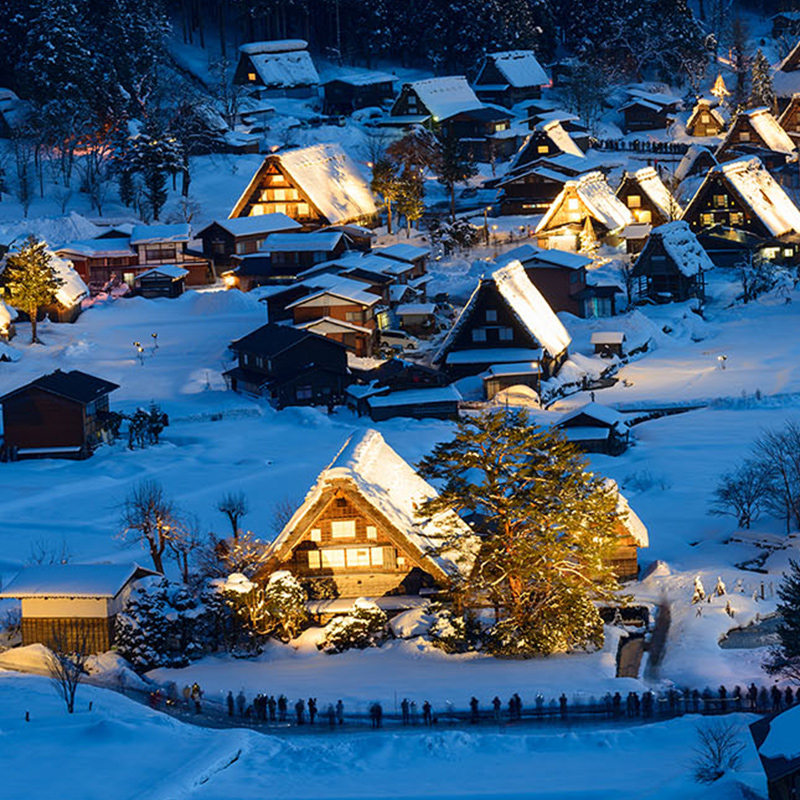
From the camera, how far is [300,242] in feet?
224

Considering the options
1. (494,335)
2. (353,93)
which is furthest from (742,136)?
(494,335)

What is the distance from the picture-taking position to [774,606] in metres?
30.6

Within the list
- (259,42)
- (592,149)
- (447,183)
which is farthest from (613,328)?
(259,42)

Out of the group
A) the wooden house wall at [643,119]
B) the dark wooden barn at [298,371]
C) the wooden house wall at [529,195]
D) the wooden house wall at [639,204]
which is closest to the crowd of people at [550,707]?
the dark wooden barn at [298,371]

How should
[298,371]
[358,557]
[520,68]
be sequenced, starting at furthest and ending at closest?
1. [520,68]
2. [298,371]
3. [358,557]

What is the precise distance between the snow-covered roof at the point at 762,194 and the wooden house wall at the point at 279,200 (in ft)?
60.9

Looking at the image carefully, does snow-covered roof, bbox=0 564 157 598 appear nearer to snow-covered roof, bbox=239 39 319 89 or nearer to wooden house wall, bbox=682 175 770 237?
wooden house wall, bbox=682 175 770 237

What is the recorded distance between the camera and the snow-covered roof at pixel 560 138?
80.2 m

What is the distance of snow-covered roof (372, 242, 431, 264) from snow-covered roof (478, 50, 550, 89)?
28484 millimetres

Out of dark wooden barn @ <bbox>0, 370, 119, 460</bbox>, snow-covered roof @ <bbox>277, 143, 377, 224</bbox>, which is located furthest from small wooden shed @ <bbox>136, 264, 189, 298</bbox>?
dark wooden barn @ <bbox>0, 370, 119, 460</bbox>

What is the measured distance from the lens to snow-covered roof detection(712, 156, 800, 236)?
2771 inches

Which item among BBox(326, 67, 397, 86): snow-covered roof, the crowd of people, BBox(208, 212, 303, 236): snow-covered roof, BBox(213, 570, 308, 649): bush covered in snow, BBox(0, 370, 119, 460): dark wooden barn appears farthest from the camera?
BBox(326, 67, 397, 86): snow-covered roof

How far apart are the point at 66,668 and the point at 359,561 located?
697 centimetres

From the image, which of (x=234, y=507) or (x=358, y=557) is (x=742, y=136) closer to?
(x=234, y=507)
